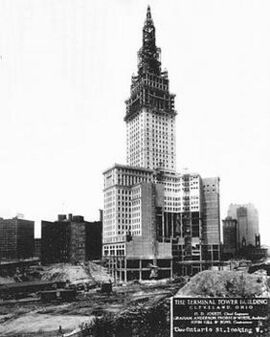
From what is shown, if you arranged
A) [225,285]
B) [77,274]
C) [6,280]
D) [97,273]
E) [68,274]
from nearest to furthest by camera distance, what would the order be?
[225,285]
[6,280]
[68,274]
[77,274]
[97,273]

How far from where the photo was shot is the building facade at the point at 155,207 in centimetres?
13600

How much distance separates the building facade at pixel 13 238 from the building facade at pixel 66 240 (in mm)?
27187

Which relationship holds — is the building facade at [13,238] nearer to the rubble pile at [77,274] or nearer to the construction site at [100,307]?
the rubble pile at [77,274]

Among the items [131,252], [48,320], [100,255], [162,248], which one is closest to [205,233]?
[162,248]

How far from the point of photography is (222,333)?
30.9 m

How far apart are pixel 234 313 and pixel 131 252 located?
104 meters

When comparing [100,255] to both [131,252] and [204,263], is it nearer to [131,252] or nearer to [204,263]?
[131,252]

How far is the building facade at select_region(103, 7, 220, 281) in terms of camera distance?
136000 millimetres

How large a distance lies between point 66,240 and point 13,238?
1456 inches

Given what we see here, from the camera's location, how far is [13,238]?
17938 centimetres

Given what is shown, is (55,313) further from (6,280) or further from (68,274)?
(68,274)

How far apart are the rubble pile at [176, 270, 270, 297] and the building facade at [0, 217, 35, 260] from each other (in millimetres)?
123604

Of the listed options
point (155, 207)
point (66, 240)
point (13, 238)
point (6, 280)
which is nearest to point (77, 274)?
point (6, 280)

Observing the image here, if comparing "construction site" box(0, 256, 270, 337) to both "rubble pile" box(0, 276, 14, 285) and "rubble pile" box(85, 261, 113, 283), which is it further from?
"rubble pile" box(0, 276, 14, 285)
